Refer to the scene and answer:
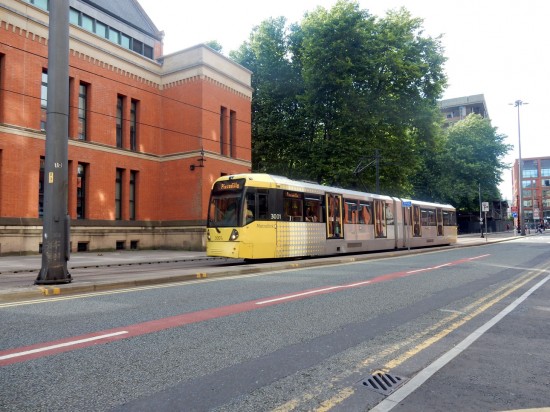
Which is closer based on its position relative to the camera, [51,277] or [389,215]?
[51,277]

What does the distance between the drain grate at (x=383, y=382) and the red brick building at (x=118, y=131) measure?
66.4 ft

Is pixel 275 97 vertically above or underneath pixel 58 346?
above

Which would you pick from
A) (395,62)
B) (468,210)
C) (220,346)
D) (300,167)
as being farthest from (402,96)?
(468,210)

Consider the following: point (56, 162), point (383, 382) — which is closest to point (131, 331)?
point (383, 382)

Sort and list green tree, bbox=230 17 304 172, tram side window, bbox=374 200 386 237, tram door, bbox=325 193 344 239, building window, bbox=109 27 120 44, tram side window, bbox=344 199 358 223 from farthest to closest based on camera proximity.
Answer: green tree, bbox=230 17 304 172 < building window, bbox=109 27 120 44 < tram side window, bbox=374 200 386 237 < tram side window, bbox=344 199 358 223 < tram door, bbox=325 193 344 239

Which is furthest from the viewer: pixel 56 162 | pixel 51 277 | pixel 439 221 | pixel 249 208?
pixel 439 221

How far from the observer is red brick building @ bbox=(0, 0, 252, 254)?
2039cm

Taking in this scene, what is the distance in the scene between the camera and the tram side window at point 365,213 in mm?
21094

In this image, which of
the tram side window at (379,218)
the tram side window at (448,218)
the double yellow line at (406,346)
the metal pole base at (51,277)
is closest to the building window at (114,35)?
the tram side window at (379,218)

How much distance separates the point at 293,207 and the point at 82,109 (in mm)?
14781

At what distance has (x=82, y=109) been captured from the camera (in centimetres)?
2395

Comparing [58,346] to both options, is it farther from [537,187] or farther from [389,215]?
[537,187]

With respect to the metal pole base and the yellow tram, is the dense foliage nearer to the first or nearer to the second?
the yellow tram

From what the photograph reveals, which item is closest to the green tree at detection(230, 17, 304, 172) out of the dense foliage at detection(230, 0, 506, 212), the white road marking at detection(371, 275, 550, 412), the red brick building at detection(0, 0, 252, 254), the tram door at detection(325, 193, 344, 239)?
the dense foliage at detection(230, 0, 506, 212)
